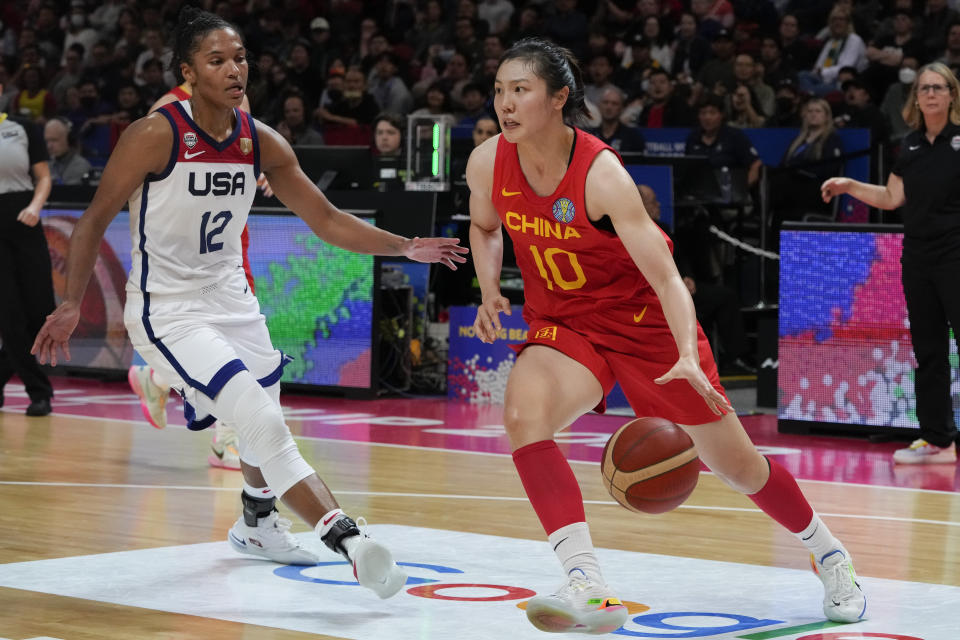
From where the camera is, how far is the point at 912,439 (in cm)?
886

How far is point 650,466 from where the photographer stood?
3957 mm

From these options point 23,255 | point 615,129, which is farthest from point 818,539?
point 615,129

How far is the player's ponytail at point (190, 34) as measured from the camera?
467 centimetres

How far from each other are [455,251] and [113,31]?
1566 centimetres

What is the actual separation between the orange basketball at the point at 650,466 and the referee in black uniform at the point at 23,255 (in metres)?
5.63

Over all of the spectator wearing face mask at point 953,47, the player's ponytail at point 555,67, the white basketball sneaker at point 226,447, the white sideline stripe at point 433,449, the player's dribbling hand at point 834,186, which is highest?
the spectator wearing face mask at point 953,47

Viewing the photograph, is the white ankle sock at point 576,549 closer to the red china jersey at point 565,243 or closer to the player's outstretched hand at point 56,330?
the red china jersey at point 565,243

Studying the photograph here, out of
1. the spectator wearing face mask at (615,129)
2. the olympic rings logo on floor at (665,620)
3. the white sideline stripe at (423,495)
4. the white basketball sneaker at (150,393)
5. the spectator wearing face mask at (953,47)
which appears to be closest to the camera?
the olympic rings logo on floor at (665,620)

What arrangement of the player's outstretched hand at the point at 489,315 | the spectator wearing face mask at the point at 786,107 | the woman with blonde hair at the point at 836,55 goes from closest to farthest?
the player's outstretched hand at the point at 489,315, the spectator wearing face mask at the point at 786,107, the woman with blonde hair at the point at 836,55

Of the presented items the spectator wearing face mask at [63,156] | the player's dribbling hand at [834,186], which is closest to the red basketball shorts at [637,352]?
the player's dribbling hand at [834,186]

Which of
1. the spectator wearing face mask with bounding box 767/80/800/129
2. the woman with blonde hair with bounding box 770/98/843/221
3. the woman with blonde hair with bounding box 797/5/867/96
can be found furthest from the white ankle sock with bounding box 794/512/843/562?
the woman with blonde hair with bounding box 797/5/867/96

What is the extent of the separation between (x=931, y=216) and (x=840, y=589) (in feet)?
12.7

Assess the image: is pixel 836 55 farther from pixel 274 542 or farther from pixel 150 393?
pixel 274 542

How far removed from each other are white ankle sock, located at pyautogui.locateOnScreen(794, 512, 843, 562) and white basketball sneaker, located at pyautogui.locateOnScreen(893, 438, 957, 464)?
378 centimetres
